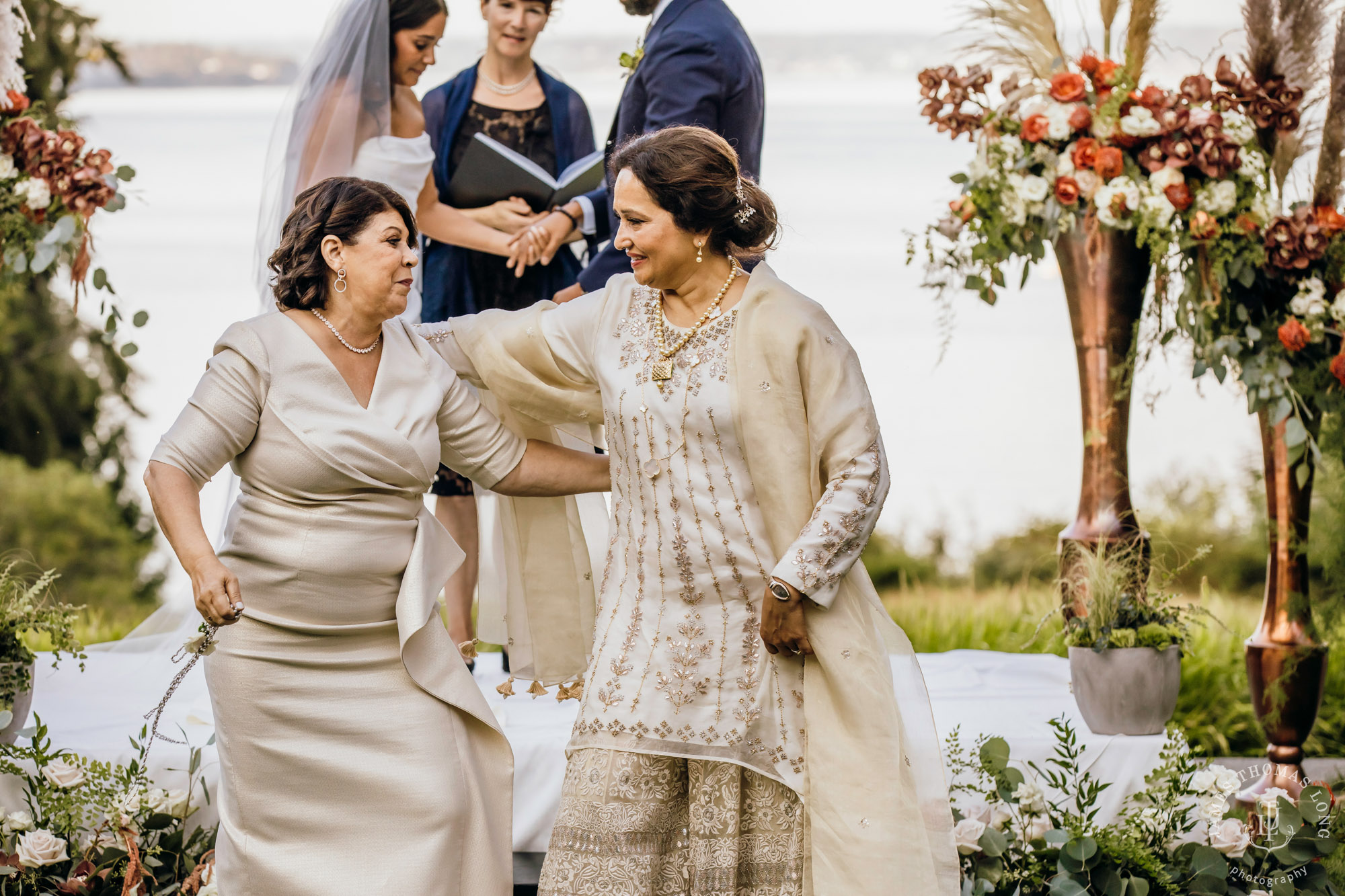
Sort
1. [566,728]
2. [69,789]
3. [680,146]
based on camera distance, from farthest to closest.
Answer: [566,728] < [69,789] < [680,146]

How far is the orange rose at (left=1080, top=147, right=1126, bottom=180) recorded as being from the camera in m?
3.55

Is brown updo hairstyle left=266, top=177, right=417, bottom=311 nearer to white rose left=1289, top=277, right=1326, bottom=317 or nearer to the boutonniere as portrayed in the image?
the boutonniere

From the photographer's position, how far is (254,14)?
733 centimetres

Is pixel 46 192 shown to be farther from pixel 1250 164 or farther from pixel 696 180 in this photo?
pixel 1250 164

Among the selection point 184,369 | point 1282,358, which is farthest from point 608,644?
point 184,369

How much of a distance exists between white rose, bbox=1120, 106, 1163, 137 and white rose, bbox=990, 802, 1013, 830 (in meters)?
1.79

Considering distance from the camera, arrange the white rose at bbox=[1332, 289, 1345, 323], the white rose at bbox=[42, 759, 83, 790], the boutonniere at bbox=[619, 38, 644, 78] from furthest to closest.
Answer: the boutonniere at bbox=[619, 38, 644, 78] < the white rose at bbox=[1332, 289, 1345, 323] < the white rose at bbox=[42, 759, 83, 790]

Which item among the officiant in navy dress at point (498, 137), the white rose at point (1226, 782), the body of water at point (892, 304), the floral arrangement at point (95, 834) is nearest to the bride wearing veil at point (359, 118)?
the officiant in navy dress at point (498, 137)

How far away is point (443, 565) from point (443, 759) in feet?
1.26

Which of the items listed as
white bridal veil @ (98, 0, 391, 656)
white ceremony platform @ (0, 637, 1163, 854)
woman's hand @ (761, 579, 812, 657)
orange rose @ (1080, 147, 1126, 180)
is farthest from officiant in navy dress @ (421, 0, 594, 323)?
woman's hand @ (761, 579, 812, 657)

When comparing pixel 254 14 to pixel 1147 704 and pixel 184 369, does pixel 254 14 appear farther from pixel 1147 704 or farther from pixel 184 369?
pixel 1147 704

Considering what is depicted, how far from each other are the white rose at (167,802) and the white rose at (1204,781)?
2.40 m

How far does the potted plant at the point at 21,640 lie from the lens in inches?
130

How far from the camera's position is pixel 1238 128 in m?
3.54
